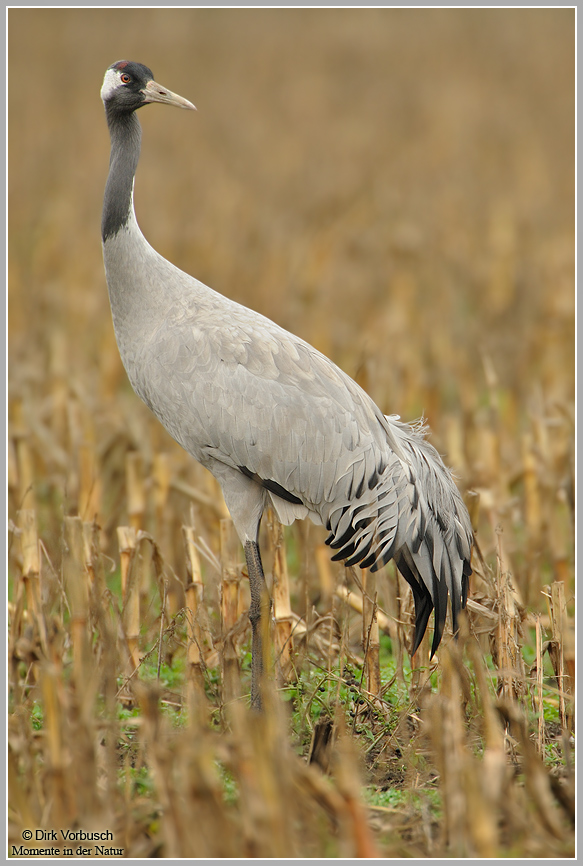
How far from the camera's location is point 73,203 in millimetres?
10531

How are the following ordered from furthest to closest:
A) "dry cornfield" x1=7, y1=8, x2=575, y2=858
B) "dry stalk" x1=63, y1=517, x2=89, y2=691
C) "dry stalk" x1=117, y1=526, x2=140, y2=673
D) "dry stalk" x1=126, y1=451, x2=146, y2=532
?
"dry stalk" x1=126, y1=451, x2=146, y2=532 → "dry stalk" x1=117, y1=526, x2=140, y2=673 → "dry stalk" x1=63, y1=517, x2=89, y2=691 → "dry cornfield" x1=7, y1=8, x2=575, y2=858

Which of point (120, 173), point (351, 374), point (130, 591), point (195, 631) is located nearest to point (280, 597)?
point (195, 631)

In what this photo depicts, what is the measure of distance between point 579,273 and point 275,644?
239 centimetres

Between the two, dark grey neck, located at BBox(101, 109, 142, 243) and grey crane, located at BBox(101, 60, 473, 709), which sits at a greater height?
dark grey neck, located at BBox(101, 109, 142, 243)

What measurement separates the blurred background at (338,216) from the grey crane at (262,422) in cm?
84

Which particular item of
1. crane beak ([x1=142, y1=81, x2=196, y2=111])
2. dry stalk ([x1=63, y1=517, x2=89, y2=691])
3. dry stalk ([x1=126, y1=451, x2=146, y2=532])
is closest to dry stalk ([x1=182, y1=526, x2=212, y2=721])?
dry stalk ([x1=63, y1=517, x2=89, y2=691])

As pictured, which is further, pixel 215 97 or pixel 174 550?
pixel 215 97

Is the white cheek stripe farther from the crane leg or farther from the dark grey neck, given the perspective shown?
the crane leg

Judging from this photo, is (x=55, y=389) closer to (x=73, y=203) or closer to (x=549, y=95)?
(x=73, y=203)

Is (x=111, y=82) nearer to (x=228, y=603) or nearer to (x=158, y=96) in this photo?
Result: (x=158, y=96)

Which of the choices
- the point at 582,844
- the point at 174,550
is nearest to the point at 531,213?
the point at 174,550

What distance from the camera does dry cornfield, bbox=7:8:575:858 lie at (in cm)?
259

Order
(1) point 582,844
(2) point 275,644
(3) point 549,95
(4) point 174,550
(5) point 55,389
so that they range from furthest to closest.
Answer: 1. (3) point 549,95
2. (5) point 55,389
3. (4) point 174,550
4. (2) point 275,644
5. (1) point 582,844

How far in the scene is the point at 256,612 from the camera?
3.67 meters
